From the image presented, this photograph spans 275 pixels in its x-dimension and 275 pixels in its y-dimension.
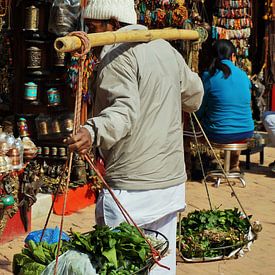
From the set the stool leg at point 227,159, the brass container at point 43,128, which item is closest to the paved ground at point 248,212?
the stool leg at point 227,159

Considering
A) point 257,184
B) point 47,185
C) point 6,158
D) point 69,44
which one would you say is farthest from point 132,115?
point 257,184

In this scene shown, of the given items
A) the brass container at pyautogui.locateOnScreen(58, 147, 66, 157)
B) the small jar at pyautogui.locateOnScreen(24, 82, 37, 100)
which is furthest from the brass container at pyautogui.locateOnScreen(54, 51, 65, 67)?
the brass container at pyautogui.locateOnScreen(58, 147, 66, 157)

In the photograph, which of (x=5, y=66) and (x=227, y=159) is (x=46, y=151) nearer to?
(x=5, y=66)

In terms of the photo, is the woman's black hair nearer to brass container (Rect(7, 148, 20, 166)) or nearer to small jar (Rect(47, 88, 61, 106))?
small jar (Rect(47, 88, 61, 106))

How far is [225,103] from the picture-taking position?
27.0ft

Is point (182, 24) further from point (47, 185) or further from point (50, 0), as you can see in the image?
point (47, 185)

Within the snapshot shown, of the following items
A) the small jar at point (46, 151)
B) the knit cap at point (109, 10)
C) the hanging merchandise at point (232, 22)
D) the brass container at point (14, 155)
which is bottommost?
the small jar at point (46, 151)

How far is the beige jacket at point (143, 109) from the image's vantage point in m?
3.61

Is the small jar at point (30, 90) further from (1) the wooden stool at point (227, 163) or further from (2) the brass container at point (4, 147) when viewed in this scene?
(1) the wooden stool at point (227, 163)

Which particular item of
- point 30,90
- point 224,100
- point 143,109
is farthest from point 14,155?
point 224,100

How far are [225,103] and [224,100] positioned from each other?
39 millimetres

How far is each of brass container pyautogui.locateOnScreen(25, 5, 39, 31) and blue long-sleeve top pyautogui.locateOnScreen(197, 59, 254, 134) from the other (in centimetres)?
225

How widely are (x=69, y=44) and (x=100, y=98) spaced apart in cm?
57

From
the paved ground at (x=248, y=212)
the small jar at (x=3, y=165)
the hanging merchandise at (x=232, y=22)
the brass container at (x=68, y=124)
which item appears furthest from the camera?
the hanging merchandise at (x=232, y=22)
